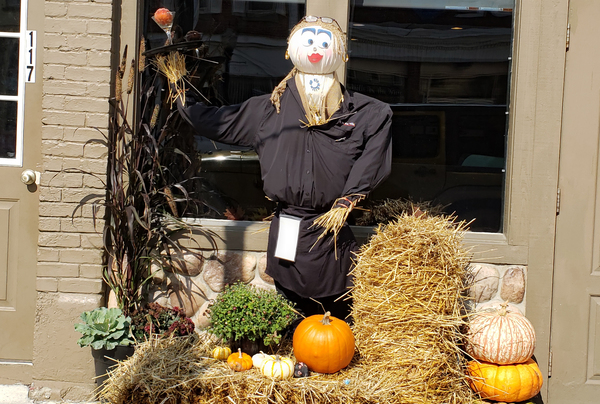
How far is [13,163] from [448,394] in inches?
134

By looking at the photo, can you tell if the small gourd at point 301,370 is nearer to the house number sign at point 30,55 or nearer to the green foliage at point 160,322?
the green foliage at point 160,322

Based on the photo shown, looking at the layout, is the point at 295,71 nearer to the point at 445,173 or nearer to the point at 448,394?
the point at 445,173

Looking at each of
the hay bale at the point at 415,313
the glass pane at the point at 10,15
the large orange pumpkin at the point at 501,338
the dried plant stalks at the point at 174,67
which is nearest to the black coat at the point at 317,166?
the dried plant stalks at the point at 174,67

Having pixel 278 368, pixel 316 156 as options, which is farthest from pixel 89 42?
pixel 278 368

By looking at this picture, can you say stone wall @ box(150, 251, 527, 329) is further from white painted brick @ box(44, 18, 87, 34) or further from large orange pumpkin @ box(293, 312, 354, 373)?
white painted brick @ box(44, 18, 87, 34)

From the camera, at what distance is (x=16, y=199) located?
4.71 meters

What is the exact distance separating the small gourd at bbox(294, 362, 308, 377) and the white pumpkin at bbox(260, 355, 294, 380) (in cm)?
3

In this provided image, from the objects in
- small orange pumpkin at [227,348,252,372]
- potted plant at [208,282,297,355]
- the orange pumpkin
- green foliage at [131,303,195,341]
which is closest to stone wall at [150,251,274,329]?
green foliage at [131,303,195,341]

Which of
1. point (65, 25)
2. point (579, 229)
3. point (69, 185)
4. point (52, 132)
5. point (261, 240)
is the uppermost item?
point (65, 25)

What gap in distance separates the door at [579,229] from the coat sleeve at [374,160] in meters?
1.36

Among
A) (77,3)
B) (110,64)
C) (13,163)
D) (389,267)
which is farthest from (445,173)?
(13,163)

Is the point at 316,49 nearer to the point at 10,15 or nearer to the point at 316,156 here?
the point at 316,156

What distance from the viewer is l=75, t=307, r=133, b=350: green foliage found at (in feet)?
13.6

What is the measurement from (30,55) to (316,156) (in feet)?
7.22
